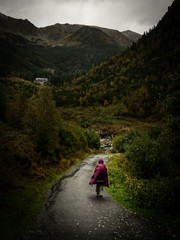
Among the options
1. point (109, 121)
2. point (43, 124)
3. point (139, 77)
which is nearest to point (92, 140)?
point (43, 124)

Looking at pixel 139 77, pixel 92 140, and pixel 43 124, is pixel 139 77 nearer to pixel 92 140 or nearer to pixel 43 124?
pixel 92 140

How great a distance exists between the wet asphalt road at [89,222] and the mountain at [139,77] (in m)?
87.6

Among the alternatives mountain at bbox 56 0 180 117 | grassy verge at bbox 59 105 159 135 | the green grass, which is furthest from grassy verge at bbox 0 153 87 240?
mountain at bbox 56 0 180 117

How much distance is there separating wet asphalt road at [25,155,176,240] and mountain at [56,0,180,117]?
8757 cm

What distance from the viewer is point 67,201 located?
404 inches

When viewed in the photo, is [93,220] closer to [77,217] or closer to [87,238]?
[77,217]

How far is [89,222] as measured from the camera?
766 cm

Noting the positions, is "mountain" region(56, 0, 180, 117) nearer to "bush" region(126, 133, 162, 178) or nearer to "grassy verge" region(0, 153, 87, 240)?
"bush" region(126, 133, 162, 178)

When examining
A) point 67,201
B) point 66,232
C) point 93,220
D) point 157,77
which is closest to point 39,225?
point 66,232

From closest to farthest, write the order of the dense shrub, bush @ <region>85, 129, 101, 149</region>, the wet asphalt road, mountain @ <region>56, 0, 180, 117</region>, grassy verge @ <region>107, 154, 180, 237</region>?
the wet asphalt road, grassy verge @ <region>107, 154, 180, 237</region>, the dense shrub, bush @ <region>85, 129, 101, 149</region>, mountain @ <region>56, 0, 180, 117</region>

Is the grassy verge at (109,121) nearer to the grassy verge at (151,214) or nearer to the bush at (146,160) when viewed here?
the bush at (146,160)

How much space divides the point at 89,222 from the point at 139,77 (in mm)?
141610

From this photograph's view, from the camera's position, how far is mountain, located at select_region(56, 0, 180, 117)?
10600 cm

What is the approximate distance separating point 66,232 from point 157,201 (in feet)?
20.0
